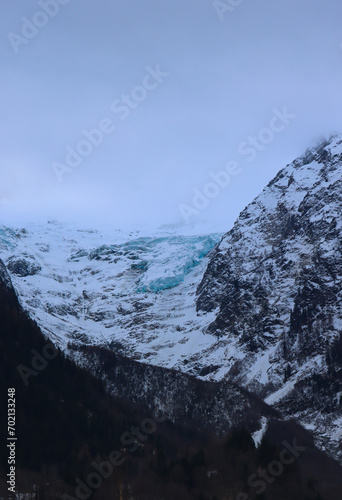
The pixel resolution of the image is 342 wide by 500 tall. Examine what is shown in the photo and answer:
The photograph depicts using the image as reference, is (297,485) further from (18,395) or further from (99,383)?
(99,383)

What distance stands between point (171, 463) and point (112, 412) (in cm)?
4268

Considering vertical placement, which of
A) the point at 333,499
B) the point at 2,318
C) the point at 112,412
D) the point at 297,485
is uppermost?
the point at 2,318

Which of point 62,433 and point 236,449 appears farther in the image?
point 62,433

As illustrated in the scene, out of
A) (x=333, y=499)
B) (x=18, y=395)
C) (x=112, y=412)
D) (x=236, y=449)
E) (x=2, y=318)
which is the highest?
(x=2, y=318)

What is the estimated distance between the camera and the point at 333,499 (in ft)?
452

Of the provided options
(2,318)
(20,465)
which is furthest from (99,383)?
(20,465)

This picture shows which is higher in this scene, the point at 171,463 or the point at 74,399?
the point at 74,399

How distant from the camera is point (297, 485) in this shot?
121875 millimetres

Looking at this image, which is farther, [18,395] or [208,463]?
[18,395]

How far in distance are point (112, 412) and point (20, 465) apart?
144 feet

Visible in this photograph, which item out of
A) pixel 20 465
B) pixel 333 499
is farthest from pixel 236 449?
pixel 20 465

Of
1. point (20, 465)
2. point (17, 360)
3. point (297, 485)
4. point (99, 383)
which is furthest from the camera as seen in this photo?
point (99, 383)

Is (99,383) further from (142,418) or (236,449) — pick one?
(236,449)

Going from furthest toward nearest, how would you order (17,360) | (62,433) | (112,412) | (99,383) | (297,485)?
(99,383)
(112,412)
(17,360)
(62,433)
(297,485)
